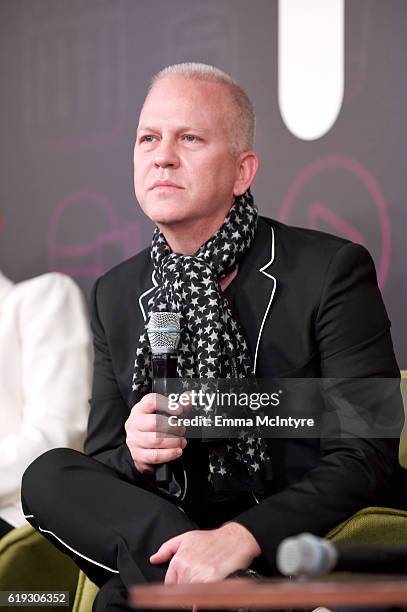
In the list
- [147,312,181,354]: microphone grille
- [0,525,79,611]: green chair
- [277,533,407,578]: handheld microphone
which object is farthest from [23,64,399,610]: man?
[277,533,407,578]: handheld microphone

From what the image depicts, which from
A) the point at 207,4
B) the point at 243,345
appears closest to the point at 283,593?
the point at 243,345

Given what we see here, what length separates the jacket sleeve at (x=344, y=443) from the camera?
2002mm

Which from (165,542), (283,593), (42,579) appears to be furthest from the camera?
(42,579)

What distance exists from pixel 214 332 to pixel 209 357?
55mm

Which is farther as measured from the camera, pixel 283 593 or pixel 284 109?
pixel 284 109

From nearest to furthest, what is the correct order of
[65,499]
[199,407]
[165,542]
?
[165,542]
[65,499]
[199,407]

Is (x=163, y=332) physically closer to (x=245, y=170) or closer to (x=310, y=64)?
(x=245, y=170)

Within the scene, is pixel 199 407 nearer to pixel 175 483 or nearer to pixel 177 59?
pixel 175 483

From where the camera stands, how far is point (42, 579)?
252 centimetres

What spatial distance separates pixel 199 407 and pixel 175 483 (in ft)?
0.57

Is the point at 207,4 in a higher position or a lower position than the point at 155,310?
higher

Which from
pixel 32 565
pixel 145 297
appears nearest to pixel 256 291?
pixel 145 297

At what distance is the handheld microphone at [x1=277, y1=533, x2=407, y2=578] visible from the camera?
1000 mm

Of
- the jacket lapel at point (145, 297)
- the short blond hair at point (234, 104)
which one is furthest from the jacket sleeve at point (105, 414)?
the short blond hair at point (234, 104)
